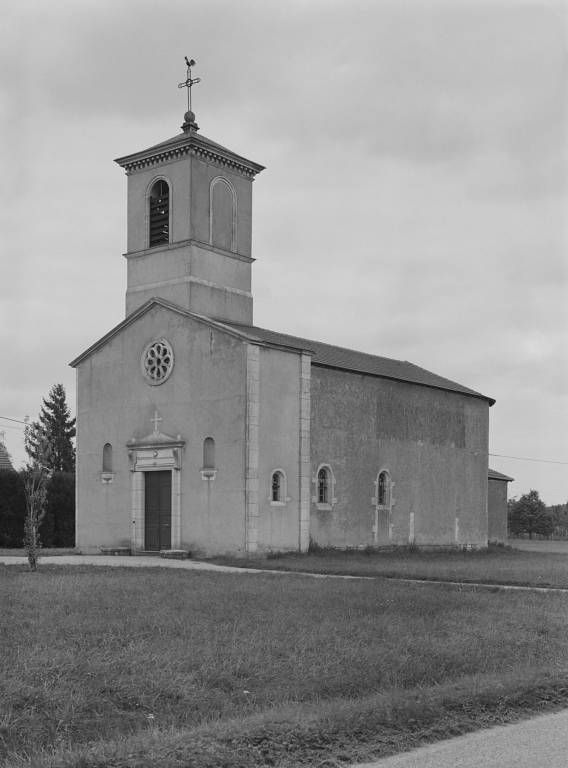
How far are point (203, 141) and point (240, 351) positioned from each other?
26.7 ft

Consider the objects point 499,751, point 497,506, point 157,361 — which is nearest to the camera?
point 499,751

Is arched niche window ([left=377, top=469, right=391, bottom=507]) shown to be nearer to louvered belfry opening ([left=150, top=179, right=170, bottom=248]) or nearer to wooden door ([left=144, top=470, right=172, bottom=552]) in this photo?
wooden door ([left=144, top=470, right=172, bottom=552])

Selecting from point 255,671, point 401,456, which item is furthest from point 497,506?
point 255,671

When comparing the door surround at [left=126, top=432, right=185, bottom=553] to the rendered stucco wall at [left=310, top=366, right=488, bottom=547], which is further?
the rendered stucco wall at [left=310, top=366, right=488, bottom=547]

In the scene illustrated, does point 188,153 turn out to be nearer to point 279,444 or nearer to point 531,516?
point 279,444

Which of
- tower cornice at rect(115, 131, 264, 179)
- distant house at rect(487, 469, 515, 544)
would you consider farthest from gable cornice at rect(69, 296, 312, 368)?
distant house at rect(487, 469, 515, 544)

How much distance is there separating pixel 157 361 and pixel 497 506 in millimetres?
23861

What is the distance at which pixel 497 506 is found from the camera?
5178 centimetres

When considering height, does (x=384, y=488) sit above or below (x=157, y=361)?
below

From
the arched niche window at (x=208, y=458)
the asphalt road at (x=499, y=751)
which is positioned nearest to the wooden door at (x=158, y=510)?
the arched niche window at (x=208, y=458)

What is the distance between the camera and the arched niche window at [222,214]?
3594 cm

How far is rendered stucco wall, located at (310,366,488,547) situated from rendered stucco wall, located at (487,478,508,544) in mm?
4664

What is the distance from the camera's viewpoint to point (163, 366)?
34.7 meters

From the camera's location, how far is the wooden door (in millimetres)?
33938
